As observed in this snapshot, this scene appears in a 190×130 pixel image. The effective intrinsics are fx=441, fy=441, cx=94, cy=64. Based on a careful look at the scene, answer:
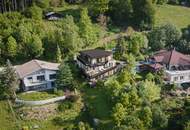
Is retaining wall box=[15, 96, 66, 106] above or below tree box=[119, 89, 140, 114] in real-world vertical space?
below

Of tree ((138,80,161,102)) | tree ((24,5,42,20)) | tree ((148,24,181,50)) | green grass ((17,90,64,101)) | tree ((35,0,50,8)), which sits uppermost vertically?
tree ((35,0,50,8))

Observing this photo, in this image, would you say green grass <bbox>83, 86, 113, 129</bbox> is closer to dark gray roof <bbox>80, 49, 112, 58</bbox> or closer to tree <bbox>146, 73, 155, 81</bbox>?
dark gray roof <bbox>80, 49, 112, 58</bbox>

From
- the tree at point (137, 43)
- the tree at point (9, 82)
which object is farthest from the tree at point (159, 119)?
the tree at point (9, 82)

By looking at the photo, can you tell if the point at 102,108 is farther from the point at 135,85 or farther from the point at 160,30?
the point at 160,30

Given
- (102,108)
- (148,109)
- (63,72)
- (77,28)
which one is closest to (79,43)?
(77,28)

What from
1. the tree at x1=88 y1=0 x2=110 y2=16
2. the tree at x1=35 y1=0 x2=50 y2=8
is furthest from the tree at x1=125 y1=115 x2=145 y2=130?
the tree at x1=35 y1=0 x2=50 y2=8

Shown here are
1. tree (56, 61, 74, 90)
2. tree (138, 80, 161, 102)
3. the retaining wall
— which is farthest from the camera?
tree (56, 61, 74, 90)
